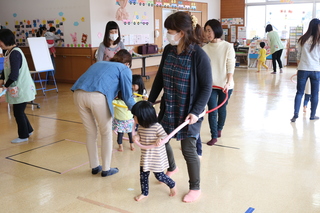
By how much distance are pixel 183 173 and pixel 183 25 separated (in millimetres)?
1582

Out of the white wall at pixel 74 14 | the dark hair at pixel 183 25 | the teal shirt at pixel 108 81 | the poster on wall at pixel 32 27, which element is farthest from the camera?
the poster on wall at pixel 32 27

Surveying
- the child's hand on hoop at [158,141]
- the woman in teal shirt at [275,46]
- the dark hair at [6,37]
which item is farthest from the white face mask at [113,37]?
the woman in teal shirt at [275,46]

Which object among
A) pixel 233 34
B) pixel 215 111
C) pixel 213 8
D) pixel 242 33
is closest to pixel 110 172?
pixel 215 111

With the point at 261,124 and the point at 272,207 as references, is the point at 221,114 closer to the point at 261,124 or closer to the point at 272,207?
the point at 261,124

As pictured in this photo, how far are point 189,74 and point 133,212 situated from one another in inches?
46.8

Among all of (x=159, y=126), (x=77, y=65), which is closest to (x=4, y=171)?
(x=159, y=126)

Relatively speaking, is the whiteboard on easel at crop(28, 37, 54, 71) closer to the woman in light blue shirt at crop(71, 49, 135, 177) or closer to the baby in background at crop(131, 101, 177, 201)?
the woman in light blue shirt at crop(71, 49, 135, 177)

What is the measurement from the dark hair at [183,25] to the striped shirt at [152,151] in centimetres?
72

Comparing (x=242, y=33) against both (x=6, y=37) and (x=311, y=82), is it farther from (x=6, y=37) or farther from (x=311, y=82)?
(x=6, y=37)

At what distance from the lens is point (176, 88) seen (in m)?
2.86

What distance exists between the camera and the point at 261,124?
551 centimetres

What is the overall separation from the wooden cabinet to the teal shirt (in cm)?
652

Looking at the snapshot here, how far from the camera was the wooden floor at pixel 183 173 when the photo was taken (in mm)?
2955

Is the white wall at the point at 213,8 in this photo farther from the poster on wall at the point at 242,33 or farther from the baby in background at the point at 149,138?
the baby in background at the point at 149,138
